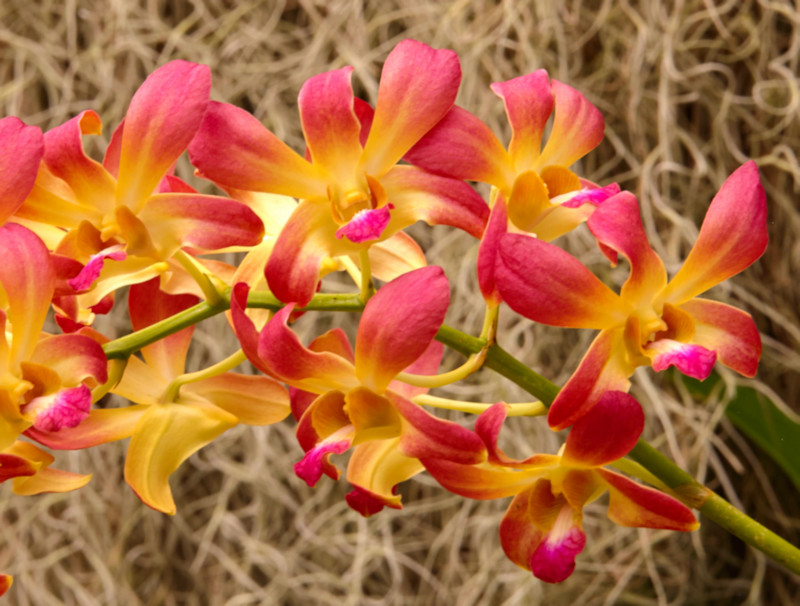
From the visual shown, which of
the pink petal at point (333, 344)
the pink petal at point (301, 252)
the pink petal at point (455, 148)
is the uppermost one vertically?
the pink petal at point (455, 148)

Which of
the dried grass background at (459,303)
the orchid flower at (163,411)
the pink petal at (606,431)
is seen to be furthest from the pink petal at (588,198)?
the dried grass background at (459,303)

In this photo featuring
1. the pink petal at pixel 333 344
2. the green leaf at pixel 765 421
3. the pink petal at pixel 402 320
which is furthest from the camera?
the green leaf at pixel 765 421

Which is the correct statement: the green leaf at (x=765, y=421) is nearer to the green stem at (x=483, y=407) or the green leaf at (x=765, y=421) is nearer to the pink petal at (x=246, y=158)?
the green stem at (x=483, y=407)

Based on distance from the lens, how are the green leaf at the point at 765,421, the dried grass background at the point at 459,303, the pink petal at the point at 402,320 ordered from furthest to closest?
the dried grass background at the point at 459,303 → the green leaf at the point at 765,421 → the pink petal at the point at 402,320

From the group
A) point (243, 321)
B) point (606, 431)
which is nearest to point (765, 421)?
point (606, 431)

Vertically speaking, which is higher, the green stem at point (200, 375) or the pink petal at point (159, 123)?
the pink petal at point (159, 123)

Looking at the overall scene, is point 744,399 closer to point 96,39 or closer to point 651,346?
point 651,346

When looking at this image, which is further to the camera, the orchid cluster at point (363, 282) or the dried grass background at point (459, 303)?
the dried grass background at point (459, 303)
